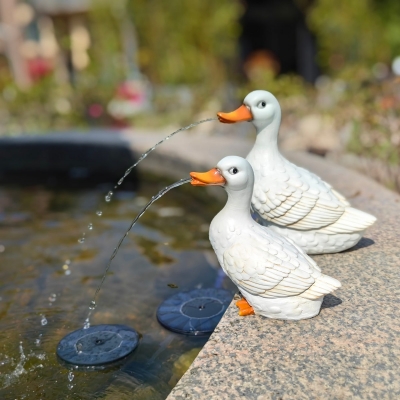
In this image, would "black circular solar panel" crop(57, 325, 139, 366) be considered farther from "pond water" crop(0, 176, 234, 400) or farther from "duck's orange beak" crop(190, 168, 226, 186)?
"duck's orange beak" crop(190, 168, 226, 186)

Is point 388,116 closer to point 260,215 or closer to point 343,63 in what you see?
point 260,215

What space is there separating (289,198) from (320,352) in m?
0.79

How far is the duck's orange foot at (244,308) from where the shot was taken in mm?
1998

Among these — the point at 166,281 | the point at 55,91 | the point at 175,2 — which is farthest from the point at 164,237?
the point at 175,2

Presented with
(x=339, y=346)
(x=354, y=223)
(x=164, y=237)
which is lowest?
(x=164, y=237)

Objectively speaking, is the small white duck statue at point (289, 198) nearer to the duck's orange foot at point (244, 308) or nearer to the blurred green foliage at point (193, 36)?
the duck's orange foot at point (244, 308)

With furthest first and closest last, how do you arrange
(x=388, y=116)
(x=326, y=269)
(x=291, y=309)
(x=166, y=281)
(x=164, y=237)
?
(x=388, y=116) → (x=164, y=237) → (x=166, y=281) → (x=326, y=269) → (x=291, y=309)

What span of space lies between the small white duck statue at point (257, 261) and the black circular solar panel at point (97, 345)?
79cm

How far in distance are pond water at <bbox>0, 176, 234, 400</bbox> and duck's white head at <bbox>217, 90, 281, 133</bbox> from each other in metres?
1.15

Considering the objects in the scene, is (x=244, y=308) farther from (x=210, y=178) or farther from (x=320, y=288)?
(x=210, y=178)

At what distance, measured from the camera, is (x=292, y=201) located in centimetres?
230

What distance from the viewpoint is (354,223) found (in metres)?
2.36

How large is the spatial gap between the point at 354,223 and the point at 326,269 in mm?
265

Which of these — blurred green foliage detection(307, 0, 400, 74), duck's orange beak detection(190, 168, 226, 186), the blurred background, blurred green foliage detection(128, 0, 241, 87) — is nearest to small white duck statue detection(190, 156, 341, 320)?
duck's orange beak detection(190, 168, 226, 186)
